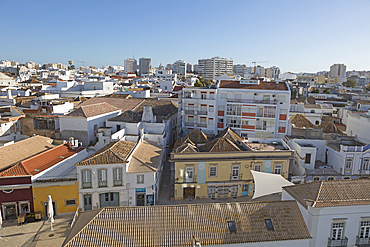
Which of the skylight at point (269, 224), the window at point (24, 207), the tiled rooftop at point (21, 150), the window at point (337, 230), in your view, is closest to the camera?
the skylight at point (269, 224)

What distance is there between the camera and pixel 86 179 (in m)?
24.0

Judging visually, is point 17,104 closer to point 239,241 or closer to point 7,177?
point 7,177

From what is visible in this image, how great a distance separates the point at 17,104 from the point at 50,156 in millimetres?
31765

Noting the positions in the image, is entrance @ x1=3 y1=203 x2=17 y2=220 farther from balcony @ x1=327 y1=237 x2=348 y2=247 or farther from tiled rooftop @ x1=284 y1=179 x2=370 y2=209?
balcony @ x1=327 y1=237 x2=348 y2=247

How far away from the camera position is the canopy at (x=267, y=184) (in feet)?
73.8

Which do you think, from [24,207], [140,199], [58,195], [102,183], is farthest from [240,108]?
[24,207]

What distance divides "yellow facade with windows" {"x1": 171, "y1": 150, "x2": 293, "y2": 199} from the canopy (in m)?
3.73

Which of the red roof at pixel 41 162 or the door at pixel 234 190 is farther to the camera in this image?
the door at pixel 234 190

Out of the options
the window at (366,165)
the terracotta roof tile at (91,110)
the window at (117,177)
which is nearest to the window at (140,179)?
the window at (117,177)

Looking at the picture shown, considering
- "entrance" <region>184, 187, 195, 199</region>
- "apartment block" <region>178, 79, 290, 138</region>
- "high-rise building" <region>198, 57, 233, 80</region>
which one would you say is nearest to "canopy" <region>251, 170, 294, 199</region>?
"entrance" <region>184, 187, 195, 199</region>

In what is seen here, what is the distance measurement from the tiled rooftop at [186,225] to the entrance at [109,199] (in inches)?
275

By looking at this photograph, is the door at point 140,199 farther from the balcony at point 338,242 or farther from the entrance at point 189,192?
the balcony at point 338,242

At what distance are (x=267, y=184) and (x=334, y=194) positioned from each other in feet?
20.7

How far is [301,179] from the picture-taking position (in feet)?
93.5
